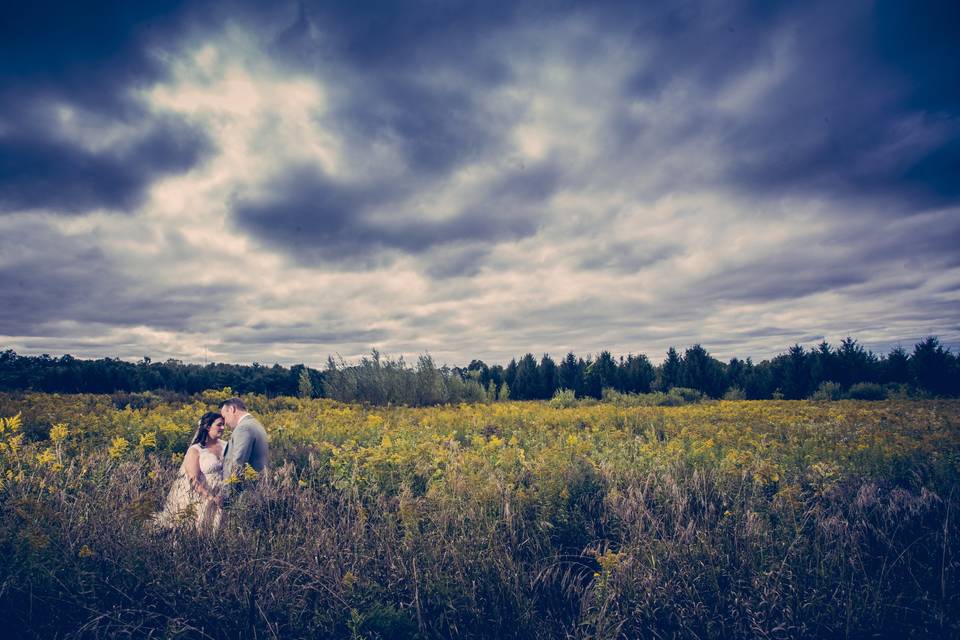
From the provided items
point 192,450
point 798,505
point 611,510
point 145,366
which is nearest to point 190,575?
point 192,450

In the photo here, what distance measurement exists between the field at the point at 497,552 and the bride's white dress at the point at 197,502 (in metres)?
0.13

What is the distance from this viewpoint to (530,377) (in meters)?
36.3

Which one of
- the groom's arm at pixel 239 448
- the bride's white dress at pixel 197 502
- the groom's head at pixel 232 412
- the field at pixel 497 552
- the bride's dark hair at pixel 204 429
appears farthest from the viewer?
the groom's head at pixel 232 412

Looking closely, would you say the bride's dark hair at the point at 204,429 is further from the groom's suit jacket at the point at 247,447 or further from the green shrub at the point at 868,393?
the green shrub at the point at 868,393

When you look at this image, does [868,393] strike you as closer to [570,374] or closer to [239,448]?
[570,374]

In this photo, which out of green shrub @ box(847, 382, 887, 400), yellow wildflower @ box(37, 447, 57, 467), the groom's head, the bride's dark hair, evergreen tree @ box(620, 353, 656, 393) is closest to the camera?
yellow wildflower @ box(37, 447, 57, 467)

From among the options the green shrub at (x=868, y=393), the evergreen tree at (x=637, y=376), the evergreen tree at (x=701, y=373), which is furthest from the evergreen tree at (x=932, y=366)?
the evergreen tree at (x=637, y=376)

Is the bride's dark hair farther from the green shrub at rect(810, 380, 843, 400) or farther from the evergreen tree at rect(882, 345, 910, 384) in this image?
the evergreen tree at rect(882, 345, 910, 384)

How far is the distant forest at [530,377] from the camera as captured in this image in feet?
51.2

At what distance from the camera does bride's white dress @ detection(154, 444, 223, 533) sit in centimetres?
331

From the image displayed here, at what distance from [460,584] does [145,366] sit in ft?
71.0

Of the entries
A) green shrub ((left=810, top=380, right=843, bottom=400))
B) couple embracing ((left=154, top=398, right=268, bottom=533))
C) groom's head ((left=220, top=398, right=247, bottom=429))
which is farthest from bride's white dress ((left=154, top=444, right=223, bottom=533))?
green shrub ((left=810, top=380, right=843, bottom=400))

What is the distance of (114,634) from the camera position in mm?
2430

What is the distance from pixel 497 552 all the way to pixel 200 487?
2675mm
